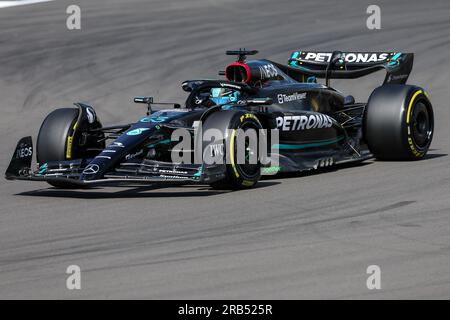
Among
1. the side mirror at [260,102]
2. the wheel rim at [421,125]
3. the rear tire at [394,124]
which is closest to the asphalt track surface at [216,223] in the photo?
the rear tire at [394,124]

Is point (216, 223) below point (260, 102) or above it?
below

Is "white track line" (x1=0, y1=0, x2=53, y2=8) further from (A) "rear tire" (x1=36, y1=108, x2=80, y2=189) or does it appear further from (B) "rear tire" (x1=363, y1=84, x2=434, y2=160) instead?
(B) "rear tire" (x1=363, y1=84, x2=434, y2=160)

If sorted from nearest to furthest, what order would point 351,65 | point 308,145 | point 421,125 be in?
point 308,145 → point 421,125 → point 351,65

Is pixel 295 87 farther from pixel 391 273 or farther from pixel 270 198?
pixel 391 273

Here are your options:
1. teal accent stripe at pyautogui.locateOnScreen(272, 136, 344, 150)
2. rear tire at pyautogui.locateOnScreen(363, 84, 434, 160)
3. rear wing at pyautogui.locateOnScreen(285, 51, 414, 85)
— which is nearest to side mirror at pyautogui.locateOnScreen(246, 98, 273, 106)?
teal accent stripe at pyautogui.locateOnScreen(272, 136, 344, 150)

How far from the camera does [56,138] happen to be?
450 inches

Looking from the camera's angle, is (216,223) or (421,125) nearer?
(216,223)

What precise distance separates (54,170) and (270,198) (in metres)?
2.28

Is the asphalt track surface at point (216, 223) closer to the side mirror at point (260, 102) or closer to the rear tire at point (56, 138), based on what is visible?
the rear tire at point (56, 138)

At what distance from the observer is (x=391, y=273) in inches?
274

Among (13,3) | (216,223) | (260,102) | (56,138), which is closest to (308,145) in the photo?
(260,102)

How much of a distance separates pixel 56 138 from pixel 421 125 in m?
4.34

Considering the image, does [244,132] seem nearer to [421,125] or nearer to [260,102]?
[260,102]

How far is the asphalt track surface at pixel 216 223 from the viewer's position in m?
6.84
